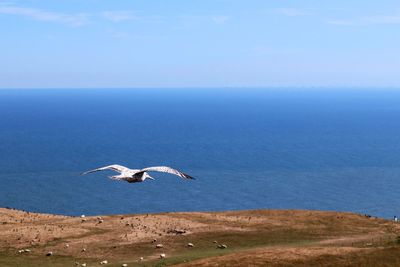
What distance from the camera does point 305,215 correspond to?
6656 cm

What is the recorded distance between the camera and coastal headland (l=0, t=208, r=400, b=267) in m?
41.0

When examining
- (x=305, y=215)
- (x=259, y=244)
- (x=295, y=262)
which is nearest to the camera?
(x=295, y=262)

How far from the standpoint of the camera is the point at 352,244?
49469 mm

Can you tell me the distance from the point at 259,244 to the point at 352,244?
8543 mm

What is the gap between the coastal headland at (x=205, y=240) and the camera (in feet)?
135

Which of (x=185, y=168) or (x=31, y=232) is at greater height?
(x=31, y=232)

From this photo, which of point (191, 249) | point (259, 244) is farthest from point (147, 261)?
point (259, 244)

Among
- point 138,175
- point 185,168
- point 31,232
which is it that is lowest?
point 185,168

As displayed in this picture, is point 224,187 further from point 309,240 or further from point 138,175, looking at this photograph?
point 138,175

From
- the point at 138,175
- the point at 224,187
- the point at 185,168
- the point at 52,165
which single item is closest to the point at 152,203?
the point at 224,187

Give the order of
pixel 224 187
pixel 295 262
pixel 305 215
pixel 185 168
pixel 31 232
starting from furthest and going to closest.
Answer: pixel 185 168 → pixel 224 187 → pixel 305 215 → pixel 31 232 → pixel 295 262

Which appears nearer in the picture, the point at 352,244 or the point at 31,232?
the point at 352,244

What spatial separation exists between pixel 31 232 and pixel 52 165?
13221 centimetres

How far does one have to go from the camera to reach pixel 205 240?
5419 cm
